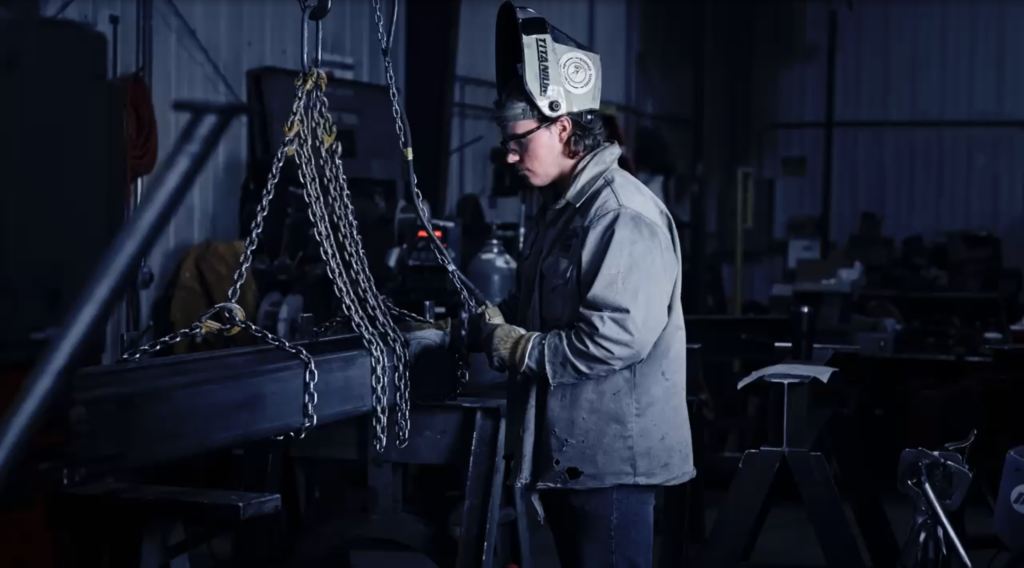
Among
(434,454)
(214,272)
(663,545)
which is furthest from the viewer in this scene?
(214,272)

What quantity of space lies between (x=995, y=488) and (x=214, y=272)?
378 cm

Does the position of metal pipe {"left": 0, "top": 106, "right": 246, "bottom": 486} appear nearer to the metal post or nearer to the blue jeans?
the blue jeans

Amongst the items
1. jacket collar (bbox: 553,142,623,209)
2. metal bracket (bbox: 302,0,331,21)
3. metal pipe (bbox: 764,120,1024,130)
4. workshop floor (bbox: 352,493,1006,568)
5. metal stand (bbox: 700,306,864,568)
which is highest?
metal pipe (bbox: 764,120,1024,130)

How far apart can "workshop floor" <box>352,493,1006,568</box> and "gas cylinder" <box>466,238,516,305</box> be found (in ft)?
3.70

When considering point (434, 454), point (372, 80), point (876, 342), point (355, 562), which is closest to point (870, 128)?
point (372, 80)

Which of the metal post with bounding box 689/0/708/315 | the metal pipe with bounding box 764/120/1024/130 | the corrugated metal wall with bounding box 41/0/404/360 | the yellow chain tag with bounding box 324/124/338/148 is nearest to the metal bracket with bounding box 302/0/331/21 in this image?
the yellow chain tag with bounding box 324/124/338/148

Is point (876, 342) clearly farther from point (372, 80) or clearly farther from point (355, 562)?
point (372, 80)

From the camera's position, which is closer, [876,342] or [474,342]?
[474,342]

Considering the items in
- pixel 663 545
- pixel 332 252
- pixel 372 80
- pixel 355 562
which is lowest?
pixel 355 562

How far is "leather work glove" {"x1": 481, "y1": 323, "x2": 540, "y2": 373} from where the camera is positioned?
2.18 metres

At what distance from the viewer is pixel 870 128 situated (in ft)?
37.7

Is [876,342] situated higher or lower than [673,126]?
lower

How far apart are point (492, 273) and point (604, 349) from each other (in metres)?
3.15

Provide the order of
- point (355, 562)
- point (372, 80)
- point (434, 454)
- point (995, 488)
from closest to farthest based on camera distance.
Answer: point (434, 454) < point (355, 562) < point (995, 488) < point (372, 80)
